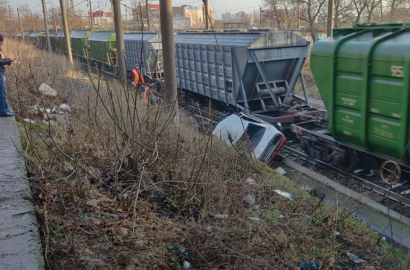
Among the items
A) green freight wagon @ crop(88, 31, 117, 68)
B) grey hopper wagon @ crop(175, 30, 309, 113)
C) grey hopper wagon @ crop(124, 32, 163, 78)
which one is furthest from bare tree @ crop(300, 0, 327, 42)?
grey hopper wagon @ crop(175, 30, 309, 113)

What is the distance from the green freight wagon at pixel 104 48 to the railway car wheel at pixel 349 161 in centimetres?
1623

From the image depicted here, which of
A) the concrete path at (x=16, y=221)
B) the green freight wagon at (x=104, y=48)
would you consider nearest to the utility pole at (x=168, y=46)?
the concrete path at (x=16, y=221)

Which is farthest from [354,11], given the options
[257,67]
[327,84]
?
[327,84]

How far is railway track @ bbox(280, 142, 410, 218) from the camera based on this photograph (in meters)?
6.48

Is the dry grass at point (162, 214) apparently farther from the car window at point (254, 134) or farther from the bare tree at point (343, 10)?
the bare tree at point (343, 10)

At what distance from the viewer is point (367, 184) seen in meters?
7.22

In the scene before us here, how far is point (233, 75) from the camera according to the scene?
1159 cm

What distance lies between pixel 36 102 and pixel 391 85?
23.2ft

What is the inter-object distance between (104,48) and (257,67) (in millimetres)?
14943

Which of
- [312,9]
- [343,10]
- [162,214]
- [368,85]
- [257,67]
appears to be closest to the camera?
[162,214]

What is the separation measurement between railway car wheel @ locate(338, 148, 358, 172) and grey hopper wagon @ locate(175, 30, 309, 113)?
3444 mm

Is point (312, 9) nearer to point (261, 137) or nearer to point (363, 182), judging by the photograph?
point (261, 137)

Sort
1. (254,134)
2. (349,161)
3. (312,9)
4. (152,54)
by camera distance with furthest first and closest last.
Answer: (312,9) < (152,54) < (254,134) < (349,161)

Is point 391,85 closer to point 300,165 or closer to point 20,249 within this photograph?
point 300,165
